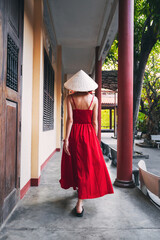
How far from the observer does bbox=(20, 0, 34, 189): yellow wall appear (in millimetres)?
3081

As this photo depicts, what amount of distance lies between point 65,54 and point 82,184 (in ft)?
26.0

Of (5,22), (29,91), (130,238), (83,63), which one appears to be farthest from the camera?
(83,63)

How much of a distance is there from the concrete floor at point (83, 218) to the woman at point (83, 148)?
252 millimetres

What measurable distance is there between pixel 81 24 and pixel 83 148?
5.13 meters

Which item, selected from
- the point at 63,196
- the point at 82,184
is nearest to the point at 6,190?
the point at 82,184

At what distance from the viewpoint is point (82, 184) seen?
2.44 meters

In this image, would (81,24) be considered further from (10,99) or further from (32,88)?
(10,99)

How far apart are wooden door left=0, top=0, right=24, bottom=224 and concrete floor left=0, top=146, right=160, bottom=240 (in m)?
0.22

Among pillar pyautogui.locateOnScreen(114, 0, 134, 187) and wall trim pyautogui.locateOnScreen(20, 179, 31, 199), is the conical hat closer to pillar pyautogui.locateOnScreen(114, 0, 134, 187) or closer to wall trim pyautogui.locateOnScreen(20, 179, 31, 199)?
pillar pyautogui.locateOnScreen(114, 0, 134, 187)

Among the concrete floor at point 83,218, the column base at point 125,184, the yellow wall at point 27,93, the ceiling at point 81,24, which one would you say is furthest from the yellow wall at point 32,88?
the ceiling at point 81,24

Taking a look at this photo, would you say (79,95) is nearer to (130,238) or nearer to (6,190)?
(6,190)

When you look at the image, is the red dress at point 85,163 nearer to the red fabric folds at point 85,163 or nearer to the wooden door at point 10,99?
the red fabric folds at point 85,163

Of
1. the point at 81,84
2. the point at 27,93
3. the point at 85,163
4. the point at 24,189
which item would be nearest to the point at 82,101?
the point at 81,84

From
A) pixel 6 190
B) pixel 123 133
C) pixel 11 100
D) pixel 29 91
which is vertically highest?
pixel 29 91
